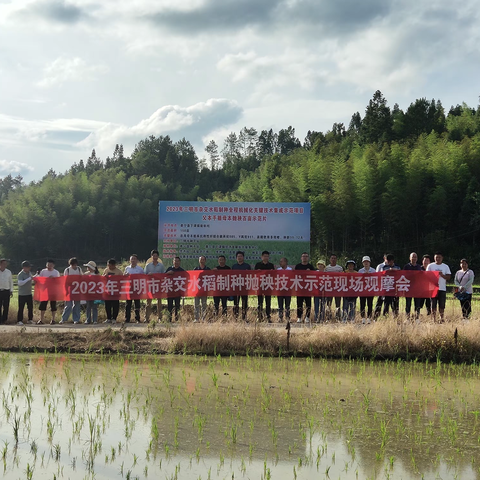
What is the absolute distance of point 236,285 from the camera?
11641mm

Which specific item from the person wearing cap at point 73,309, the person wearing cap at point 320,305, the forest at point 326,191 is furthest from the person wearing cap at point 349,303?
the forest at point 326,191

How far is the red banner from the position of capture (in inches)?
450

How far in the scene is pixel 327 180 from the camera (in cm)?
3512

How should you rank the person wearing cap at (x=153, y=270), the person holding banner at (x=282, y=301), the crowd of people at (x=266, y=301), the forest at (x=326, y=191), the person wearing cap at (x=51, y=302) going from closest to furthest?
the crowd of people at (x=266, y=301)
the person holding banner at (x=282, y=301)
the person wearing cap at (x=51, y=302)
the person wearing cap at (x=153, y=270)
the forest at (x=326, y=191)

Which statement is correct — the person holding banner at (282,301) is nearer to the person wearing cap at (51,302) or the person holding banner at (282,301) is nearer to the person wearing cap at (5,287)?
the person wearing cap at (51,302)

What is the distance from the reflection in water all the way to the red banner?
3.17 meters

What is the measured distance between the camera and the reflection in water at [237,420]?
4641 mm

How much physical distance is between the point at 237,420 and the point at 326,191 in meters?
29.8

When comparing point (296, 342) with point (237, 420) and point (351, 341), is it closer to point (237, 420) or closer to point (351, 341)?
point (351, 341)

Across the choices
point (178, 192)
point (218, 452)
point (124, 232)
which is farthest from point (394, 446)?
point (178, 192)

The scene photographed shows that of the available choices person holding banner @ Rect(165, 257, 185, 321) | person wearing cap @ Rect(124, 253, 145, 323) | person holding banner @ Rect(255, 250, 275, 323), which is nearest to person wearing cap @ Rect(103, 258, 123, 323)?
person wearing cap @ Rect(124, 253, 145, 323)

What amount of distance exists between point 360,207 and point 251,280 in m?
23.8

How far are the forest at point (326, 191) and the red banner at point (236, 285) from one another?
22052 mm

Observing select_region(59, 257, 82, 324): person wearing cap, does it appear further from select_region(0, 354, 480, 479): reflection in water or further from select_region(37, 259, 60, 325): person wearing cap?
select_region(0, 354, 480, 479): reflection in water
